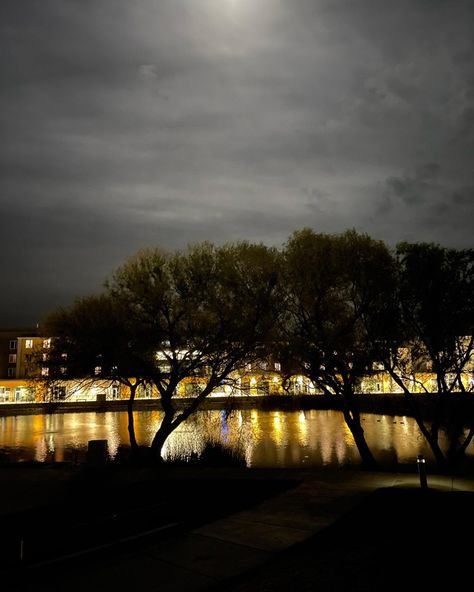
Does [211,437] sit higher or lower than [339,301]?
lower

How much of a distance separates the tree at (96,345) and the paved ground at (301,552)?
11.7 metres

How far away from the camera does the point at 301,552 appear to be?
8844 millimetres

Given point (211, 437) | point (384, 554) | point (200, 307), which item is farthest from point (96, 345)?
point (384, 554)

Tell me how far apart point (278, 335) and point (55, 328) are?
37.5ft

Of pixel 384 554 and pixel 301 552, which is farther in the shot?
pixel 301 552

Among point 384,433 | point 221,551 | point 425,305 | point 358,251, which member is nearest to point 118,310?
point 358,251

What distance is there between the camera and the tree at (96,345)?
74.0 ft

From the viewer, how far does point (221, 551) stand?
873 centimetres

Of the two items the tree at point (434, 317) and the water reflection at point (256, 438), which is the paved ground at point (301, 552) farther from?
the water reflection at point (256, 438)

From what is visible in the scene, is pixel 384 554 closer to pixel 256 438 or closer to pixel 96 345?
pixel 96 345

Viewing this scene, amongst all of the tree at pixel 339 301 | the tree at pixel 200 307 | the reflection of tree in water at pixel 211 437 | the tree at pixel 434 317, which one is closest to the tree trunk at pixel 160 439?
the tree at pixel 200 307

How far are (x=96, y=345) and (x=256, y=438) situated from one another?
68.2ft

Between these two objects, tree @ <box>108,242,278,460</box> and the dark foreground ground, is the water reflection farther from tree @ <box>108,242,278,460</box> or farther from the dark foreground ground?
the dark foreground ground

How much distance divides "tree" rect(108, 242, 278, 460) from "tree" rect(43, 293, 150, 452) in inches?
15.7
